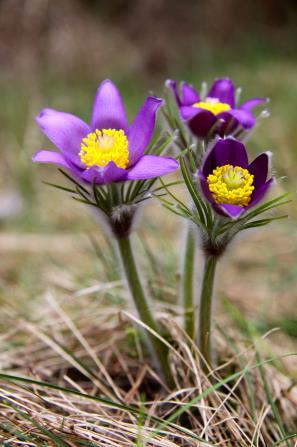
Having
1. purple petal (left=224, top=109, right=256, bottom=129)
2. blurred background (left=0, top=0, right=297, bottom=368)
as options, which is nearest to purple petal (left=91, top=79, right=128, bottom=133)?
purple petal (left=224, top=109, right=256, bottom=129)

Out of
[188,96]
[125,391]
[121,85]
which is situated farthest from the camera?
[121,85]

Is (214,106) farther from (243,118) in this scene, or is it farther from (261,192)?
(261,192)

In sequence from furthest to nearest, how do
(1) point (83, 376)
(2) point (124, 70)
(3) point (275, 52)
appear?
(2) point (124, 70), (3) point (275, 52), (1) point (83, 376)

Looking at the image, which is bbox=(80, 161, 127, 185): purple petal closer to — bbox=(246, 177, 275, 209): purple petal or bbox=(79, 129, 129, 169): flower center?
bbox=(79, 129, 129, 169): flower center

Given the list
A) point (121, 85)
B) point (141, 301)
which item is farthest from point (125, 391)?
point (121, 85)

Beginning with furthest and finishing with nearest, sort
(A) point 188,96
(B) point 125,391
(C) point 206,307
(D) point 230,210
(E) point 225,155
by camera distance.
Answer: (B) point 125,391 → (A) point 188,96 → (C) point 206,307 → (E) point 225,155 → (D) point 230,210

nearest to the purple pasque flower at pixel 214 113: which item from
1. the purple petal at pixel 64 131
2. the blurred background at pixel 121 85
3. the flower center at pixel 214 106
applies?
the flower center at pixel 214 106

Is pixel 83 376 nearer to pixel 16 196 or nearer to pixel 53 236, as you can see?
pixel 53 236

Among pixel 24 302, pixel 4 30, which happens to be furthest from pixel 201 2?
pixel 24 302
